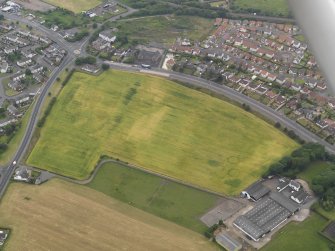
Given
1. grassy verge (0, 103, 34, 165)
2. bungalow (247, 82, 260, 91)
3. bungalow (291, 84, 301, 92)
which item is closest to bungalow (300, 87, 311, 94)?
bungalow (291, 84, 301, 92)

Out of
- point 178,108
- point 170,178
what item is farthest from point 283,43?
point 170,178

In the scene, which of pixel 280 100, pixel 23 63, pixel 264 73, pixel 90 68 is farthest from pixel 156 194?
pixel 23 63

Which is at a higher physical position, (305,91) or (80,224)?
(305,91)

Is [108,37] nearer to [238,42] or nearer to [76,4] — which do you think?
[76,4]

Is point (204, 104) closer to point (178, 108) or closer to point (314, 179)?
point (178, 108)

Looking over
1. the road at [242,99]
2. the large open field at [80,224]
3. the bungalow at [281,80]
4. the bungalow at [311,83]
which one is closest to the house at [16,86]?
the road at [242,99]
